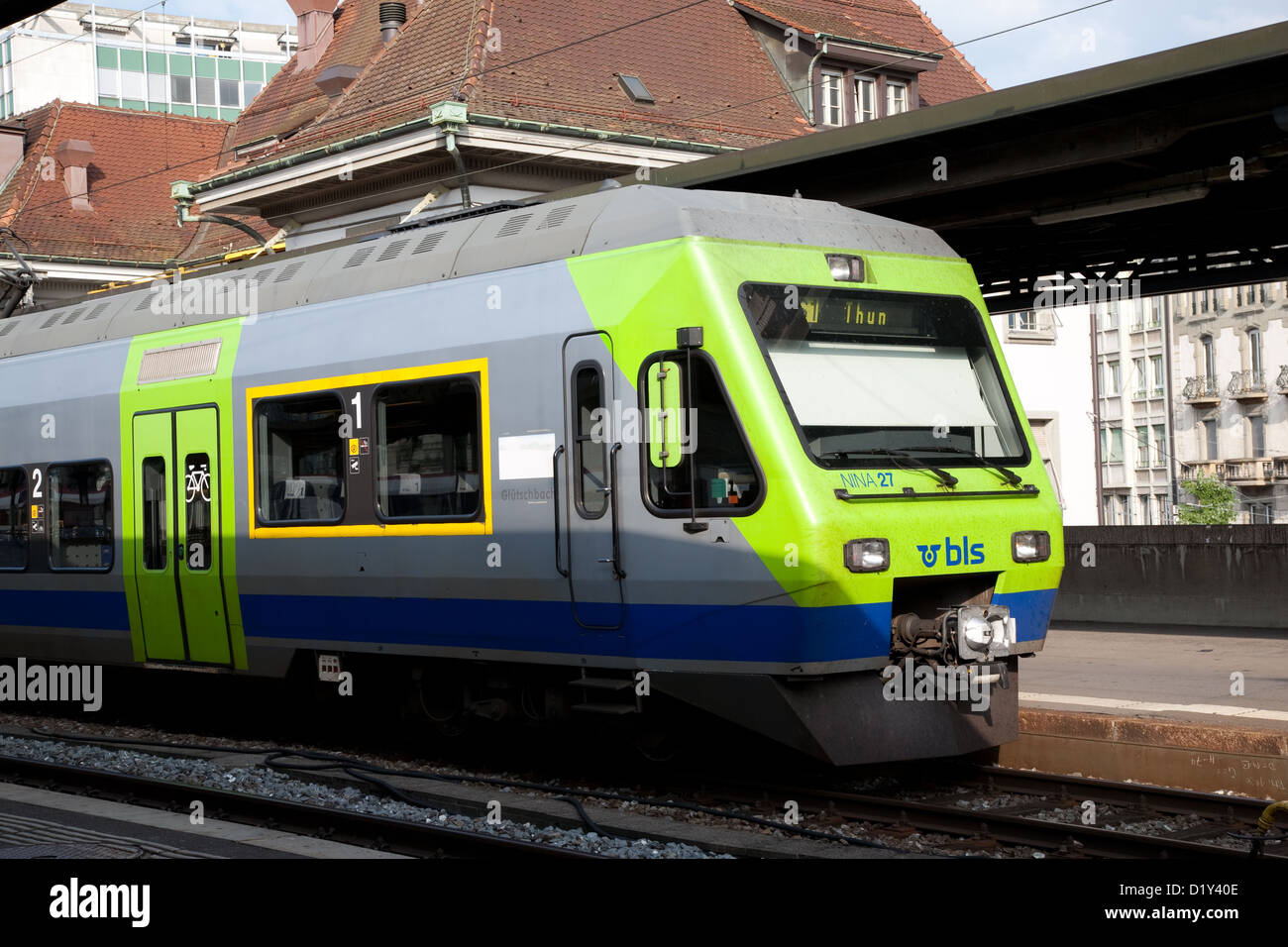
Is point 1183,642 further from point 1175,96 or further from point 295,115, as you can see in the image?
point 295,115

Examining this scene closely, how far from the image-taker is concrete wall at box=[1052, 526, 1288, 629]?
17484mm

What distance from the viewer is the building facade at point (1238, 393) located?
66750mm

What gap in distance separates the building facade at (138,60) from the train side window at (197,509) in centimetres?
5950

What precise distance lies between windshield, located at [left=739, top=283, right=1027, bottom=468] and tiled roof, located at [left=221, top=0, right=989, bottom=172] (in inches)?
560

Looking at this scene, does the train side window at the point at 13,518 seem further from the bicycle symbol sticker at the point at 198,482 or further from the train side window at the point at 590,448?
the train side window at the point at 590,448

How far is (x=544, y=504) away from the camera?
10047 millimetres

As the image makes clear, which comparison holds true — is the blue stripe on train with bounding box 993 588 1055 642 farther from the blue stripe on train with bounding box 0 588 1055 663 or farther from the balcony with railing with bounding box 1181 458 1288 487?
the balcony with railing with bounding box 1181 458 1288 487

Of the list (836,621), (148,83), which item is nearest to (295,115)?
(836,621)

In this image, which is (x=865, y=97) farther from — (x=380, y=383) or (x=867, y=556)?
(x=867, y=556)

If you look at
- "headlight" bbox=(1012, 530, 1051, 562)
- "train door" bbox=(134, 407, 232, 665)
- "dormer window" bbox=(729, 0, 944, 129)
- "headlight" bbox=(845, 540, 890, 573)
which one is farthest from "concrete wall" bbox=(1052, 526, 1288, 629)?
"dormer window" bbox=(729, 0, 944, 129)

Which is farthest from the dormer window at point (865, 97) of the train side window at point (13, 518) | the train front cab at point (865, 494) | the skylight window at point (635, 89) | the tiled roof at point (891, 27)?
the train front cab at point (865, 494)

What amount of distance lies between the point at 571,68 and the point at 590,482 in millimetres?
17264
